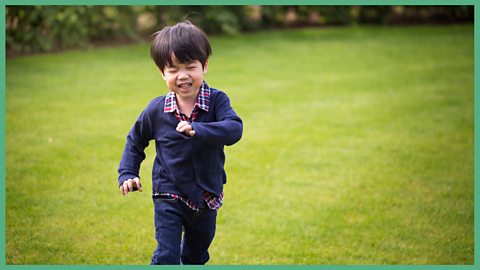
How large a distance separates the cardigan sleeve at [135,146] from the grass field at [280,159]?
103 cm

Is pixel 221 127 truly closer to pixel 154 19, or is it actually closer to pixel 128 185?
pixel 128 185

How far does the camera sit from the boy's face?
261 cm

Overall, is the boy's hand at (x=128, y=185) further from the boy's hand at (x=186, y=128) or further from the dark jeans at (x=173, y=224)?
the boy's hand at (x=186, y=128)

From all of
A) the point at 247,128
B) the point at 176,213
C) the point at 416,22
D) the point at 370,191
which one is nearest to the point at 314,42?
the point at 416,22

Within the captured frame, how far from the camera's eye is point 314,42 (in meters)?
11.1

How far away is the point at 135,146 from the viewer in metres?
2.85

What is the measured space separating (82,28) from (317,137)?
4.53 metres

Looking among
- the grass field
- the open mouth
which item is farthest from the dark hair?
the grass field

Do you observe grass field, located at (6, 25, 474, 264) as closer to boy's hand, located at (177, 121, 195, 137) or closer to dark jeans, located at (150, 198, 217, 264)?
dark jeans, located at (150, 198, 217, 264)

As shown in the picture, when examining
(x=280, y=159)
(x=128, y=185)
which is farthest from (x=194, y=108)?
(x=280, y=159)

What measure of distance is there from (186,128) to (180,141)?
0.31 meters

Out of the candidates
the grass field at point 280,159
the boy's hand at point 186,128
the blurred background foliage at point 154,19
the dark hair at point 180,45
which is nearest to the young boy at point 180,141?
the dark hair at point 180,45

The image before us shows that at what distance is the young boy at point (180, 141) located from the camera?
2.61m

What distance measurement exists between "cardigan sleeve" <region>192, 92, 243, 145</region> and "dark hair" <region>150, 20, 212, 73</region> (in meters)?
0.22
